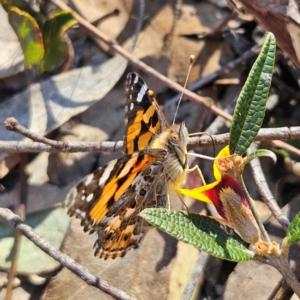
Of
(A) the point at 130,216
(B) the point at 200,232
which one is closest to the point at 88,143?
(A) the point at 130,216

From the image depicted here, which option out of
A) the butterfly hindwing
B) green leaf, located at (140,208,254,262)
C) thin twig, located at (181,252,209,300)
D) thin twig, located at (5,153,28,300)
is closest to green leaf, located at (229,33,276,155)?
green leaf, located at (140,208,254,262)

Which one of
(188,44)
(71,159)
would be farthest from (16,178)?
(188,44)

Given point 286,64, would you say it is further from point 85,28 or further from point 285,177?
point 85,28

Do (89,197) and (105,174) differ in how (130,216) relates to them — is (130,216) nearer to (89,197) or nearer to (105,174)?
(89,197)

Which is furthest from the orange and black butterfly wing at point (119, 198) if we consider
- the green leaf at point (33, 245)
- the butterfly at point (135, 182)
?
the green leaf at point (33, 245)

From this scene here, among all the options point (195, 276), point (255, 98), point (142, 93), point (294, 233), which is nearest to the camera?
point (294, 233)

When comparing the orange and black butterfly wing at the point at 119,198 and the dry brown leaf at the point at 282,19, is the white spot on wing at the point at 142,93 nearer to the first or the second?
the orange and black butterfly wing at the point at 119,198
